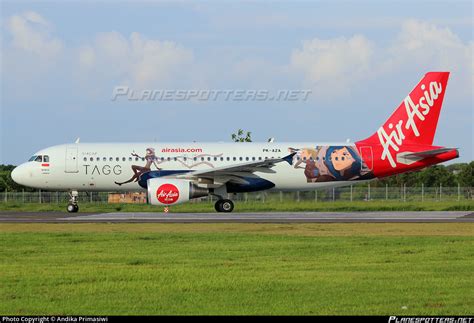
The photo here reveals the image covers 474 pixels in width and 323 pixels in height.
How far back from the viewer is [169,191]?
120 ft

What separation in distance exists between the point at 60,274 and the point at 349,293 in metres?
5.71

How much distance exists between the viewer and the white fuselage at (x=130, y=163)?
39625 mm

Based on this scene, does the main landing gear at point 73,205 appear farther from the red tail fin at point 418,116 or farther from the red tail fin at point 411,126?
the red tail fin at point 418,116

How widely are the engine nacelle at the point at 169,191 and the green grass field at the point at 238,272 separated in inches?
405

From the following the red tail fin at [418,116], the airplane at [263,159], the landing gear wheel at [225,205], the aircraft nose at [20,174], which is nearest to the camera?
the airplane at [263,159]

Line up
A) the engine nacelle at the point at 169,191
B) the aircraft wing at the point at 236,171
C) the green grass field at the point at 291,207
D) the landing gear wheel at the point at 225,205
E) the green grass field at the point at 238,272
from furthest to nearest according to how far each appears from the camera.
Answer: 1. the green grass field at the point at 291,207
2. the landing gear wheel at the point at 225,205
3. the aircraft wing at the point at 236,171
4. the engine nacelle at the point at 169,191
5. the green grass field at the point at 238,272

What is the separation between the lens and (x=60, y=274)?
15828 millimetres

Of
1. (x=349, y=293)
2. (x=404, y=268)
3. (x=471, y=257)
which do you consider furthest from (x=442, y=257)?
(x=349, y=293)

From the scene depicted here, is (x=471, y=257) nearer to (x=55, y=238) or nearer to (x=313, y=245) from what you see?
(x=313, y=245)

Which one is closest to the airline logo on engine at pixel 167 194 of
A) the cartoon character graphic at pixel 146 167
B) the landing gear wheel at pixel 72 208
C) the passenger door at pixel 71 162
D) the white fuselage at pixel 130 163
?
the white fuselage at pixel 130 163

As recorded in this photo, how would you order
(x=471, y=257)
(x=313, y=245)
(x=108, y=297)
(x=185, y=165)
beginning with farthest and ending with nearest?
(x=185, y=165), (x=313, y=245), (x=471, y=257), (x=108, y=297)

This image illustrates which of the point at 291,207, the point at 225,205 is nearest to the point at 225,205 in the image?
the point at 225,205

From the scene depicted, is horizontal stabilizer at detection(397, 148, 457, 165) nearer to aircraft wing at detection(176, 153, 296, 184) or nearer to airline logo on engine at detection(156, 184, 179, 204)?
aircraft wing at detection(176, 153, 296, 184)

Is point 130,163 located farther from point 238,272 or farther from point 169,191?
point 238,272
